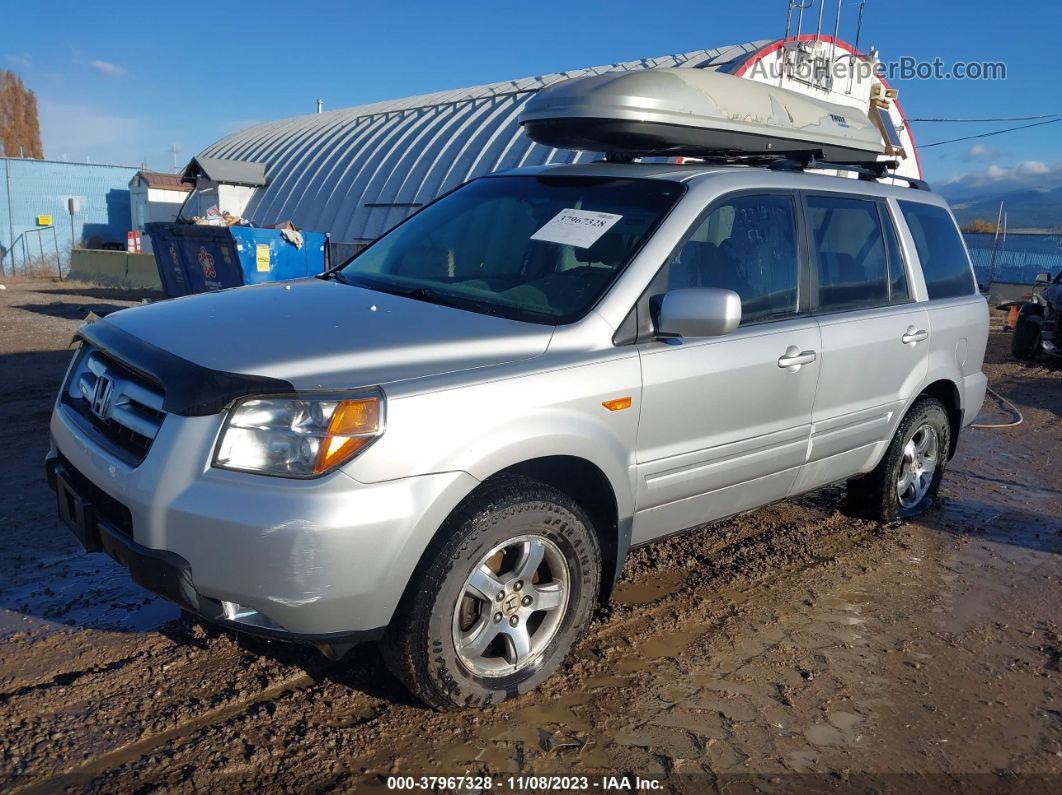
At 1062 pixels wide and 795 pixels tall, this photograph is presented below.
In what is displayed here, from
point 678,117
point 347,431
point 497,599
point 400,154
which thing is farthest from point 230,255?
point 347,431

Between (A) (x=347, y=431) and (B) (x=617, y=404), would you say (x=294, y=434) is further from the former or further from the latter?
(B) (x=617, y=404)

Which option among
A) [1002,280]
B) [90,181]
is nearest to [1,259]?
[90,181]

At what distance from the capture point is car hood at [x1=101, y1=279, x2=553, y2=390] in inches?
104

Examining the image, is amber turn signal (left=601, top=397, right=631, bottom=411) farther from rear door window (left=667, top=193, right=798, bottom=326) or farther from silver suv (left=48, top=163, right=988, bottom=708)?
rear door window (left=667, top=193, right=798, bottom=326)

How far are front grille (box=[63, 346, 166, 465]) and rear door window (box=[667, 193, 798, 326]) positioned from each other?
1948 mm

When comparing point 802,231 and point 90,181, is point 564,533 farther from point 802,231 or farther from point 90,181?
point 90,181

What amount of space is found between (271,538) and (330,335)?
75 centimetres

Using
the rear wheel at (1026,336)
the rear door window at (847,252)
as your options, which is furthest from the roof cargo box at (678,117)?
the rear wheel at (1026,336)

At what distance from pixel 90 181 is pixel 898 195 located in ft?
130

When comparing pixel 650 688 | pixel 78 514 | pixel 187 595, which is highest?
pixel 78 514

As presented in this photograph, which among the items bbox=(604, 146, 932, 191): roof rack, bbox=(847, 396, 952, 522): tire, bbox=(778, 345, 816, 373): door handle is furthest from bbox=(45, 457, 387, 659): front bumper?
bbox=(847, 396, 952, 522): tire

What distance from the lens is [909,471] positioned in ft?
17.2

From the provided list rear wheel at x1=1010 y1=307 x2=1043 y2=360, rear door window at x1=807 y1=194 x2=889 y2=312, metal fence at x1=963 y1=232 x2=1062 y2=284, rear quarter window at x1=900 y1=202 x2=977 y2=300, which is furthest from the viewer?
metal fence at x1=963 y1=232 x2=1062 y2=284

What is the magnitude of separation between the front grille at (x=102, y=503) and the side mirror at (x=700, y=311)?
1.96m
